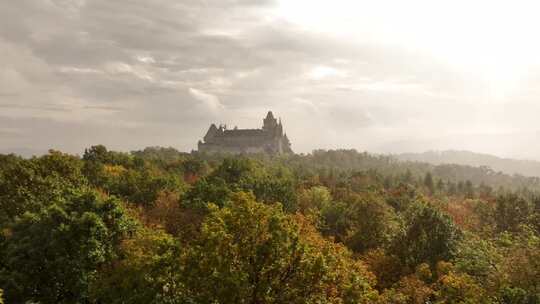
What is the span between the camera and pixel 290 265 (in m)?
21.5

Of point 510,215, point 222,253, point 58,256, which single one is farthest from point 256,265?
point 510,215

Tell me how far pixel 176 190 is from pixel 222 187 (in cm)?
1164

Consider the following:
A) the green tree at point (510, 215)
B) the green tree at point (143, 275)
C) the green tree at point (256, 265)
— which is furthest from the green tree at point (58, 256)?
the green tree at point (510, 215)

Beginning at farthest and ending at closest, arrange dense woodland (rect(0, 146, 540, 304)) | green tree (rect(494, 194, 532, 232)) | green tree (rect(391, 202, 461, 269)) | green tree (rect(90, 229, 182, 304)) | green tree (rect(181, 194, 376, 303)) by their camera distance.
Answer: green tree (rect(494, 194, 532, 232))
green tree (rect(391, 202, 461, 269))
green tree (rect(90, 229, 182, 304))
dense woodland (rect(0, 146, 540, 304))
green tree (rect(181, 194, 376, 303))

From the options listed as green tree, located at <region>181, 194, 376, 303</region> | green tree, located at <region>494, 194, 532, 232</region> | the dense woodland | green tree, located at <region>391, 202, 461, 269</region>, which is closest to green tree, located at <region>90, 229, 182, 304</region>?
the dense woodland

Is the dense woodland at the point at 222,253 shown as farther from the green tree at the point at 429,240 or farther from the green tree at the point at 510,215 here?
the green tree at the point at 510,215

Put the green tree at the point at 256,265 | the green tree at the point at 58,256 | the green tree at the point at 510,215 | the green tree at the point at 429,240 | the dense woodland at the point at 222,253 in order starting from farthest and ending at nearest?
the green tree at the point at 510,215 < the green tree at the point at 429,240 < the green tree at the point at 58,256 < the dense woodland at the point at 222,253 < the green tree at the point at 256,265

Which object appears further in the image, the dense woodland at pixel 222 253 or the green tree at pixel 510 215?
the green tree at pixel 510 215

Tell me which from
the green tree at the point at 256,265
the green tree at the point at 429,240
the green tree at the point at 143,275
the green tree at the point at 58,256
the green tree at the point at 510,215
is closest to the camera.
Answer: the green tree at the point at 256,265

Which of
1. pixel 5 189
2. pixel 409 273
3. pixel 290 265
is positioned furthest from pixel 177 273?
pixel 5 189

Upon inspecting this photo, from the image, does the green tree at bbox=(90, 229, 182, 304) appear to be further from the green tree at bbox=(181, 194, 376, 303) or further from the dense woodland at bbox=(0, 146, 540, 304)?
the green tree at bbox=(181, 194, 376, 303)

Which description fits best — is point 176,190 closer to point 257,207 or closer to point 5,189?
point 5,189

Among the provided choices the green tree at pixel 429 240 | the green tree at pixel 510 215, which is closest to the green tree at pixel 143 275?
the green tree at pixel 429 240

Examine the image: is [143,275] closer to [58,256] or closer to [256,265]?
[256,265]
